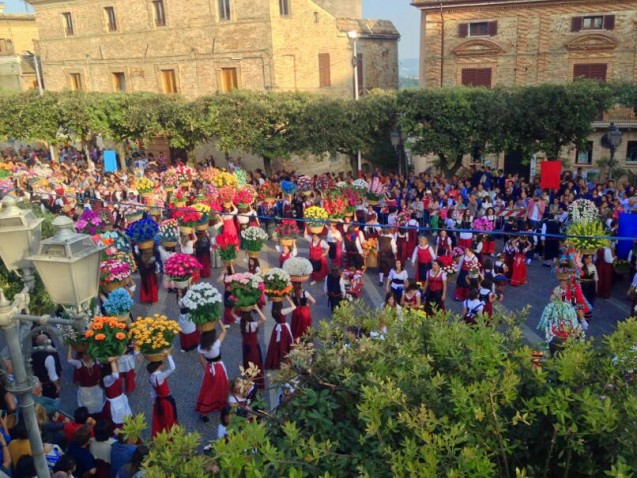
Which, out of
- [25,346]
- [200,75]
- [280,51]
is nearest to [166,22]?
[200,75]

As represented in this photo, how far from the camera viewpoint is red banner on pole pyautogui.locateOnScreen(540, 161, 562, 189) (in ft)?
56.9

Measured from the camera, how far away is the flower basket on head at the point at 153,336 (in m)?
8.34

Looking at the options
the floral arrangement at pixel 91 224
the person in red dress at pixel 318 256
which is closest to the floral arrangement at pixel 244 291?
the person in red dress at pixel 318 256

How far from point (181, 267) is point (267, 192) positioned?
7.63 metres

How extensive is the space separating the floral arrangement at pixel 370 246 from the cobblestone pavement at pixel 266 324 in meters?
0.67

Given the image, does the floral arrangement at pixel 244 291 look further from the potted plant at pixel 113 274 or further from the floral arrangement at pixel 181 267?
the potted plant at pixel 113 274

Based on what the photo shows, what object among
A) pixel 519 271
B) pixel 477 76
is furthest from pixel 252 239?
pixel 477 76

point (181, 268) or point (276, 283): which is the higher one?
point (276, 283)

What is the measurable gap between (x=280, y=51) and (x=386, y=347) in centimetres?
2778

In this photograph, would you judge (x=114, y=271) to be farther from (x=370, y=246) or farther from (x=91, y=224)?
(x=370, y=246)

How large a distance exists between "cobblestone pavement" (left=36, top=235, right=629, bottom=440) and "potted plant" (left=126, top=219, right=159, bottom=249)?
1.58 metres

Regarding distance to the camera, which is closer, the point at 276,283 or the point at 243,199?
the point at 276,283

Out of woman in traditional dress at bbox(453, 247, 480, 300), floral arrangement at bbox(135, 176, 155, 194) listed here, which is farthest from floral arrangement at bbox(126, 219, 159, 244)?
woman in traditional dress at bbox(453, 247, 480, 300)

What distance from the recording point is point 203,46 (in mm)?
31953
